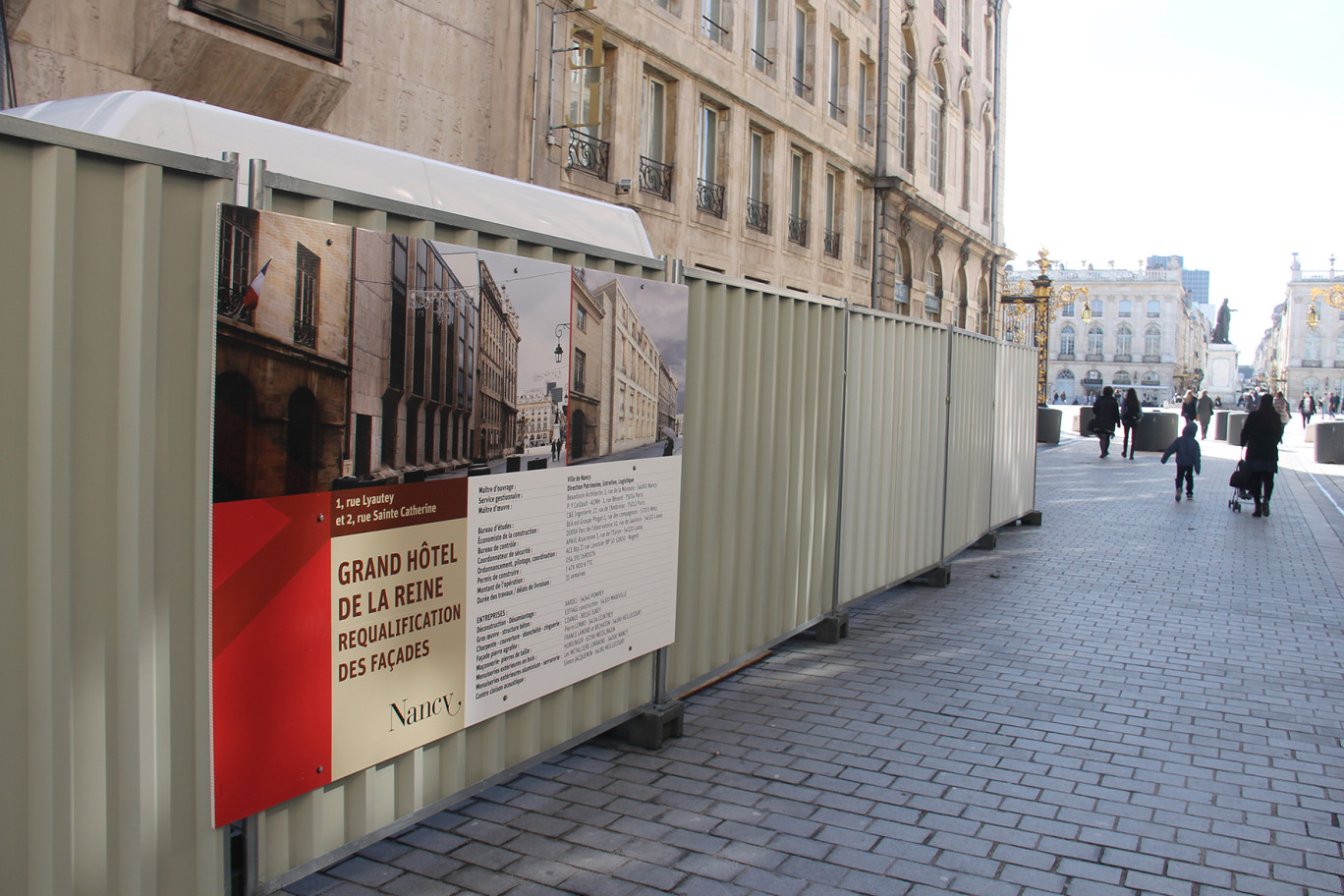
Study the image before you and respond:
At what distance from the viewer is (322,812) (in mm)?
3361

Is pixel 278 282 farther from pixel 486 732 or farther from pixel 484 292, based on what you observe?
pixel 486 732

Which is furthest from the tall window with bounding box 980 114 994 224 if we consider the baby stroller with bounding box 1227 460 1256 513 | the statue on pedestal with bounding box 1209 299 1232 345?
the statue on pedestal with bounding box 1209 299 1232 345

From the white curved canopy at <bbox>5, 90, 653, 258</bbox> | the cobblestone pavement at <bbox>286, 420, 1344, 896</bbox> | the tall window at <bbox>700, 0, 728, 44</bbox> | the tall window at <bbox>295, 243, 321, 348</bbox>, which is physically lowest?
the cobblestone pavement at <bbox>286, 420, 1344, 896</bbox>

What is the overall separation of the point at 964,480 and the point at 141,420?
8.64 meters

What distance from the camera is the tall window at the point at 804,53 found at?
957 inches

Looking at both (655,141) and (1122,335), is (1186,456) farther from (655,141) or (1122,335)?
(1122,335)

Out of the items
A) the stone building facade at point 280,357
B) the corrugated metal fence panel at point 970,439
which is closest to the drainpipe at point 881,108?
the corrugated metal fence panel at point 970,439

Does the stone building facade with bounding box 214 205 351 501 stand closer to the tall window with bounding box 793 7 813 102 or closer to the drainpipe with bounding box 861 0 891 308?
the tall window with bounding box 793 7 813 102

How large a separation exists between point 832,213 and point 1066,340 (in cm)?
11032

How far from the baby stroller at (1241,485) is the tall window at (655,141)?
10.6 m

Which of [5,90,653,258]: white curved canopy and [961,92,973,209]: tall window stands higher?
[961,92,973,209]: tall window

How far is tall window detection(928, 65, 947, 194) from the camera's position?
3356 cm

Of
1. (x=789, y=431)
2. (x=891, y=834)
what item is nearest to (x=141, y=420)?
(x=891, y=834)

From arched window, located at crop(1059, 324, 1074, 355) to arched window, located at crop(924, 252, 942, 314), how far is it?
100015 mm
